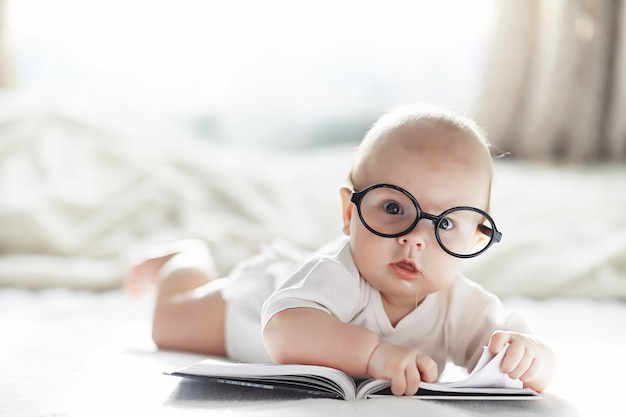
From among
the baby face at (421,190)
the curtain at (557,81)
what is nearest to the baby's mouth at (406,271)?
the baby face at (421,190)

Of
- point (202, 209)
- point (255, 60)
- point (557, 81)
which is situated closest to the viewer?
point (202, 209)

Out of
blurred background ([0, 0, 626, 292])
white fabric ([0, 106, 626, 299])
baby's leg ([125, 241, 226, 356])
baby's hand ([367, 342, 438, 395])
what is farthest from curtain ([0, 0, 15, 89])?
baby's hand ([367, 342, 438, 395])

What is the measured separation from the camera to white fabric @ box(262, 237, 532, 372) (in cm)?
101

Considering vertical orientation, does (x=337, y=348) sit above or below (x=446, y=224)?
below

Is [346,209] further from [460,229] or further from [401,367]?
[401,367]

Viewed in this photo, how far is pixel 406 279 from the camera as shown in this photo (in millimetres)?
1023

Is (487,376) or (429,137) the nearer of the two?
(487,376)

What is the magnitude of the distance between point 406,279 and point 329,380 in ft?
0.59

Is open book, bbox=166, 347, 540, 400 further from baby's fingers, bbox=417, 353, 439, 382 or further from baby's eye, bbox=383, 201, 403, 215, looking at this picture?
baby's eye, bbox=383, 201, 403, 215

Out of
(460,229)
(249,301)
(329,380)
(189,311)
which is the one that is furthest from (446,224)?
(189,311)

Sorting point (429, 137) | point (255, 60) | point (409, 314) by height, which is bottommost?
point (409, 314)

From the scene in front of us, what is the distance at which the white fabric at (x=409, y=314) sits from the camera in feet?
3.32

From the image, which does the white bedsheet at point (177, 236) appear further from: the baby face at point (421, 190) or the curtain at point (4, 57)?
the curtain at point (4, 57)

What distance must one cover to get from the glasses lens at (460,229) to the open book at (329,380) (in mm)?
161
